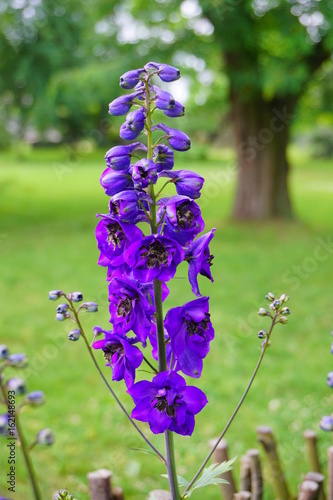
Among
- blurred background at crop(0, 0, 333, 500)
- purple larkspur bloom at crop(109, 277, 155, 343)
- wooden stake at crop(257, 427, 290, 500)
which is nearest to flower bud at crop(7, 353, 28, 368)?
purple larkspur bloom at crop(109, 277, 155, 343)

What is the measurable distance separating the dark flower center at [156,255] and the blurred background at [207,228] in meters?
2.75

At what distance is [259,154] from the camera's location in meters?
→ 13.0

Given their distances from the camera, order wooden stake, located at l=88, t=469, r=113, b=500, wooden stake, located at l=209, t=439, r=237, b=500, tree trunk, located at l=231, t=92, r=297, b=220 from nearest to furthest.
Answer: wooden stake, located at l=88, t=469, r=113, b=500 → wooden stake, located at l=209, t=439, r=237, b=500 → tree trunk, located at l=231, t=92, r=297, b=220

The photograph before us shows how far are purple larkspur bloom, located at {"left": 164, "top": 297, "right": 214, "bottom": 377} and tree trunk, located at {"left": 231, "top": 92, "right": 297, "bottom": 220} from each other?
11.6 meters

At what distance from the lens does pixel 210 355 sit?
19.9ft

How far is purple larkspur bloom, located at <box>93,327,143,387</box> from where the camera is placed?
148 cm

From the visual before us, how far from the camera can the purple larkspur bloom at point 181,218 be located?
1436mm

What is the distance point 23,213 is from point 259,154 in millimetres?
7392

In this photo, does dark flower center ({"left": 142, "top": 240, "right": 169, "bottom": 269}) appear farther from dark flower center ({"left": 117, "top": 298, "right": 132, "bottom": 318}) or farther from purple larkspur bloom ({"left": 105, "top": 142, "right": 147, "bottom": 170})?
purple larkspur bloom ({"left": 105, "top": 142, "right": 147, "bottom": 170})

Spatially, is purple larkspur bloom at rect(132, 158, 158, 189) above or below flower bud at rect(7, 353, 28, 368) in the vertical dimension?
above

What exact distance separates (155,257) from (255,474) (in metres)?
1.53

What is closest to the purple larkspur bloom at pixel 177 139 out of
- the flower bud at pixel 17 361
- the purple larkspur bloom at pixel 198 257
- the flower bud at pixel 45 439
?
the purple larkspur bloom at pixel 198 257

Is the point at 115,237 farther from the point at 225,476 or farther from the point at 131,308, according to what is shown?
the point at 225,476

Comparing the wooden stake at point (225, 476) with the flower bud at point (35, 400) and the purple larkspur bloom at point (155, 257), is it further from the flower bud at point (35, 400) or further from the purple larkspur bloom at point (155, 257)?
the purple larkspur bloom at point (155, 257)
